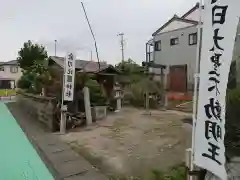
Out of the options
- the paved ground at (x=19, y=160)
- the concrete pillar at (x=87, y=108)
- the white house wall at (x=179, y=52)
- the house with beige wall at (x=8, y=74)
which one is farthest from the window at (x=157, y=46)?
the house with beige wall at (x=8, y=74)

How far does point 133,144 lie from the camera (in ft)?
21.9

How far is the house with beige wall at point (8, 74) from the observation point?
45000mm

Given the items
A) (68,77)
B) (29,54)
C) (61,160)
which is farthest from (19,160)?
(29,54)

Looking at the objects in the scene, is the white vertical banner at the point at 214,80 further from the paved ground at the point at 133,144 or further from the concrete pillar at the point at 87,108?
the concrete pillar at the point at 87,108

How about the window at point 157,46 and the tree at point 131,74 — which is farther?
the window at point 157,46

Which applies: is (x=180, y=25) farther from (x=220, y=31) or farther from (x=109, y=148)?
(x=220, y=31)

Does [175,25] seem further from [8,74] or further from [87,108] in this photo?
[8,74]

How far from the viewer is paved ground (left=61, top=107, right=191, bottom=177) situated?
5.20 metres

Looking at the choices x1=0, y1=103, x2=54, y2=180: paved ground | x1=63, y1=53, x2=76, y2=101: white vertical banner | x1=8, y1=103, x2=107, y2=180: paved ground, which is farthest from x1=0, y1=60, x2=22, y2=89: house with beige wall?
x1=8, y1=103, x2=107, y2=180: paved ground

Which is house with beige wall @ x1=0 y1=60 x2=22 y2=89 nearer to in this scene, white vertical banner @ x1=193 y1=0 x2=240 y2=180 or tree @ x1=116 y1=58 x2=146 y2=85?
tree @ x1=116 y1=58 x2=146 y2=85

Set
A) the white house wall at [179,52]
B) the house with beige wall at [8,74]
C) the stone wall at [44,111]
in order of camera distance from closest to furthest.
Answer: the stone wall at [44,111], the white house wall at [179,52], the house with beige wall at [8,74]

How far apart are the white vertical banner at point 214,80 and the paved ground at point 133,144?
7.96 ft

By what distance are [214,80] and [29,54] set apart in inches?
1225

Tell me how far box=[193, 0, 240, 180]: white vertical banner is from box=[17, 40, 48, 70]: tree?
29.5m
